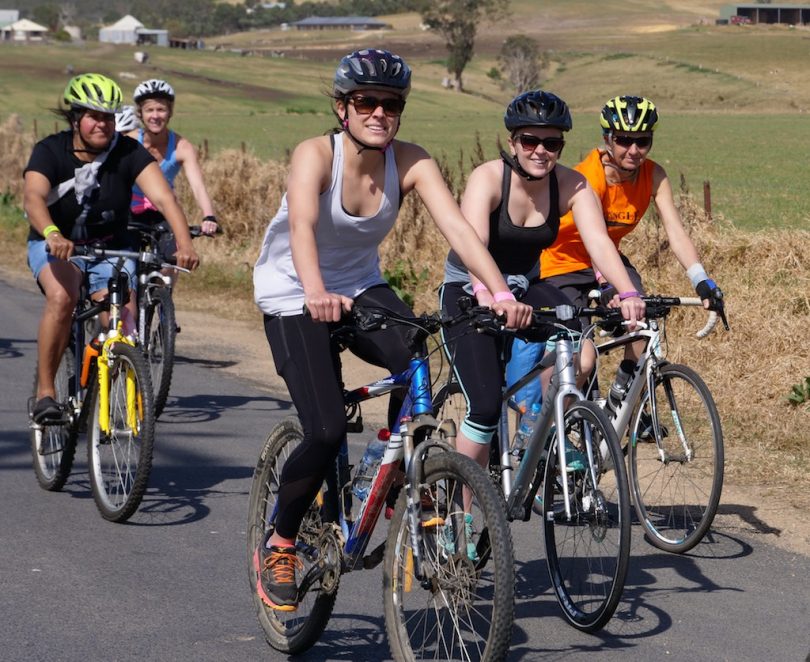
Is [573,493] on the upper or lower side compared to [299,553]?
upper

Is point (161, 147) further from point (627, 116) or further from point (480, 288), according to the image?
point (480, 288)

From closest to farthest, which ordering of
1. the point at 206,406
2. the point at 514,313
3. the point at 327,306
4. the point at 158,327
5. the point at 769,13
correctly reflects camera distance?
the point at 327,306, the point at 514,313, the point at 158,327, the point at 206,406, the point at 769,13

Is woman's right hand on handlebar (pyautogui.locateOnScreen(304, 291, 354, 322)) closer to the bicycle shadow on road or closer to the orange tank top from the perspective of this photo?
the orange tank top

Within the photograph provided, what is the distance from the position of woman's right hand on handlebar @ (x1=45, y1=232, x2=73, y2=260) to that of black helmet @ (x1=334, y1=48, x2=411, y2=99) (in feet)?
7.90

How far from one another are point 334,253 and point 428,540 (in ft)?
3.89

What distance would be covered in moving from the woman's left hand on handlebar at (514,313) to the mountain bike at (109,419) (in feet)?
8.24

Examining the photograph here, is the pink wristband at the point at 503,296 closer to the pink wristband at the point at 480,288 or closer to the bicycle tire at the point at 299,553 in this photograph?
the pink wristband at the point at 480,288

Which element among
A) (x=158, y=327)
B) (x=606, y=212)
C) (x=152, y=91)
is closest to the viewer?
(x=606, y=212)

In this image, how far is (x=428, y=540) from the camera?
4266 millimetres

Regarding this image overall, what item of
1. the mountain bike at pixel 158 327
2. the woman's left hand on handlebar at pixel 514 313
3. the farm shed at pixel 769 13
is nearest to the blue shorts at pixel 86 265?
the mountain bike at pixel 158 327

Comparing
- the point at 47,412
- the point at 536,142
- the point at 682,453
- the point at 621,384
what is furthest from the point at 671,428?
the point at 47,412

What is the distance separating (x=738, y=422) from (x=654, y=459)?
2.06 meters

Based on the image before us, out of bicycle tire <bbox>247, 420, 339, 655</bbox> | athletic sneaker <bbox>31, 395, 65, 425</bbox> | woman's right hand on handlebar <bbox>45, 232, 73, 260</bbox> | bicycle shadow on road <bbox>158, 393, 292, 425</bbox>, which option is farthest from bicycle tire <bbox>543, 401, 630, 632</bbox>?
bicycle shadow on road <bbox>158, 393, 292, 425</bbox>

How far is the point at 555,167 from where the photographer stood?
598cm
